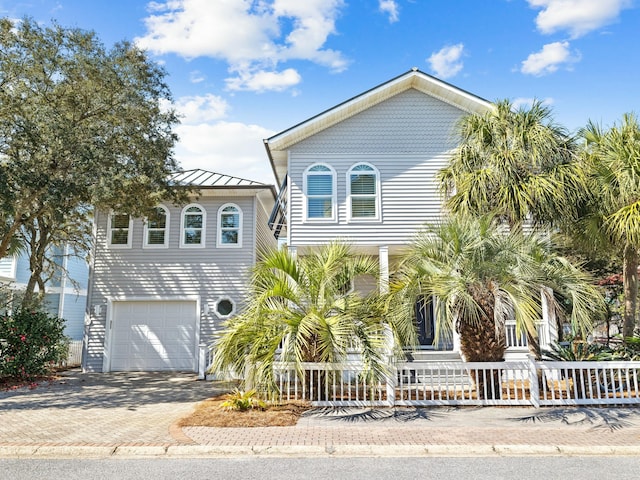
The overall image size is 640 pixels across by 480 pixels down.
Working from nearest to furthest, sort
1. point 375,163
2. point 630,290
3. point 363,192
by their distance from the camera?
point 630,290 < point 363,192 < point 375,163

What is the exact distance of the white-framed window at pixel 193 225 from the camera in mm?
15117

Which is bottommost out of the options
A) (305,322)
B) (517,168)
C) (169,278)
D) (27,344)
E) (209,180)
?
(27,344)

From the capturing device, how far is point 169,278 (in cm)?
1488

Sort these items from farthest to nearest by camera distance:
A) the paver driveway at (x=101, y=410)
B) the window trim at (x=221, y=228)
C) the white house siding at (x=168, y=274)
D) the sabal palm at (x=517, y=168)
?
the window trim at (x=221, y=228) → the white house siding at (x=168, y=274) → the sabal palm at (x=517, y=168) → the paver driveway at (x=101, y=410)

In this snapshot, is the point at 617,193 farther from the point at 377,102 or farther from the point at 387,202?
the point at 377,102

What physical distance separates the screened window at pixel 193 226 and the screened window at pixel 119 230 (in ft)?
5.82

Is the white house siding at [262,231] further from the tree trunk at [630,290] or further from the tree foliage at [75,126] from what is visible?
the tree trunk at [630,290]

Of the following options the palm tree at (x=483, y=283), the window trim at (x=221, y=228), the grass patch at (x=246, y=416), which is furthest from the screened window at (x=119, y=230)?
the palm tree at (x=483, y=283)

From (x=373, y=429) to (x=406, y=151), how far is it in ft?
29.2

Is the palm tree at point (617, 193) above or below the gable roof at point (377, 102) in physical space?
below

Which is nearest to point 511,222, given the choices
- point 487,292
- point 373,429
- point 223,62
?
point 487,292

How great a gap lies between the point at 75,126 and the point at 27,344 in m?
5.85

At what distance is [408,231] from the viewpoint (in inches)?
526

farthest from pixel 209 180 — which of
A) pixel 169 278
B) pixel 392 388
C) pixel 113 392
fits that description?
pixel 392 388
